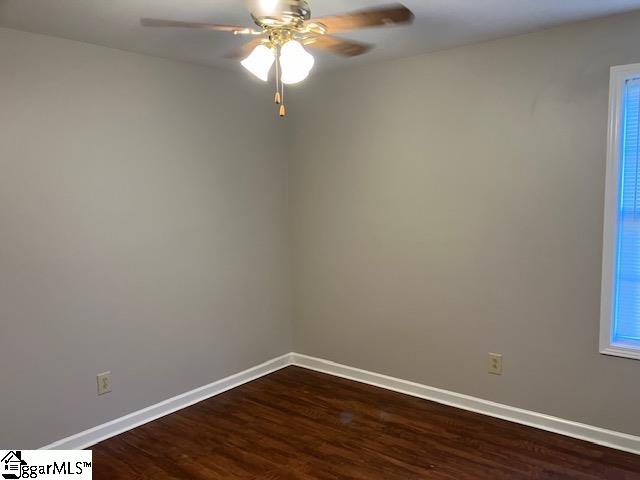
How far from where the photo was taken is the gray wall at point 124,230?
2627 millimetres

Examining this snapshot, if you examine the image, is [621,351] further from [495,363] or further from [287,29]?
[287,29]

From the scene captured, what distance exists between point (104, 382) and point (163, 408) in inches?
18.7

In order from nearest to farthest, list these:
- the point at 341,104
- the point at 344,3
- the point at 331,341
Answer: the point at 344,3 < the point at 341,104 < the point at 331,341

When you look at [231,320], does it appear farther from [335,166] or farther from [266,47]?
[266,47]

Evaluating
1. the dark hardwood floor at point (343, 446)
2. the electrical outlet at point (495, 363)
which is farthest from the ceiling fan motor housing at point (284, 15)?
the electrical outlet at point (495, 363)

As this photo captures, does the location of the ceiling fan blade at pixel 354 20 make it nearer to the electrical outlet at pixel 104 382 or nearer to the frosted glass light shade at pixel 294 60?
the frosted glass light shade at pixel 294 60

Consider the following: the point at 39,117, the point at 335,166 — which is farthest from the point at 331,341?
the point at 39,117

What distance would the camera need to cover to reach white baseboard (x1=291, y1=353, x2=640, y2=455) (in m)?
2.77

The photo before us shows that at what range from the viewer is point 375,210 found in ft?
11.8

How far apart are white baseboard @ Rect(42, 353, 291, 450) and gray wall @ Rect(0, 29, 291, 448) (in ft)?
0.16

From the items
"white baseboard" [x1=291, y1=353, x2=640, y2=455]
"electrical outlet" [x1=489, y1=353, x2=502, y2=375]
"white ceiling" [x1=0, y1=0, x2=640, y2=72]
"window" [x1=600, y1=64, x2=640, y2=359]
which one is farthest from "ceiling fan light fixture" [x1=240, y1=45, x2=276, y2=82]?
"white baseboard" [x1=291, y1=353, x2=640, y2=455]

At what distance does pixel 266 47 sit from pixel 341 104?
1.75 m

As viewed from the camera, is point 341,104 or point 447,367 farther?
point 341,104

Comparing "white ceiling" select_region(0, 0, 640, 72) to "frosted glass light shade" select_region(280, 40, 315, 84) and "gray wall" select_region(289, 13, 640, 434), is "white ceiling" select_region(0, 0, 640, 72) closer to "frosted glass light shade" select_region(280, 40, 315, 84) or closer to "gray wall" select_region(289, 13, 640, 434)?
"gray wall" select_region(289, 13, 640, 434)
